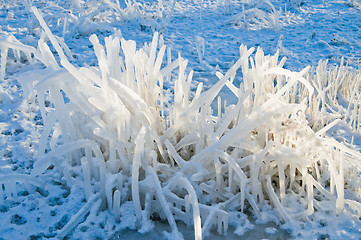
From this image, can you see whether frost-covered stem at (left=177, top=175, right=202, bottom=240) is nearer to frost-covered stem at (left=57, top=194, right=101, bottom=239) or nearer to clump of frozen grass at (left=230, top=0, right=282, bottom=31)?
frost-covered stem at (left=57, top=194, right=101, bottom=239)

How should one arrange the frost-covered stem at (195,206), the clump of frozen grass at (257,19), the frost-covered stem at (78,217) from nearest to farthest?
1. the frost-covered stem at (195,206)
2. the frost-covered stem at (78,217)
3. the clump of frozen grass at (257,19)

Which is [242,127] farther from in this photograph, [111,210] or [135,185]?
[111,210]

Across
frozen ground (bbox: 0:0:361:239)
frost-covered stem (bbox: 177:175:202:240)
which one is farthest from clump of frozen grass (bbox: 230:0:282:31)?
frost-covered stem (bbox: 177:175:202:240)

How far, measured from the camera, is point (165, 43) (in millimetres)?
4566

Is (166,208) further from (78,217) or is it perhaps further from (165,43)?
(165,43)

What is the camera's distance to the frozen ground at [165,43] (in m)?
1.66

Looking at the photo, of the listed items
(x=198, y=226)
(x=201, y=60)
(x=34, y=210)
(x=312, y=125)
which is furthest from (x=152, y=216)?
(x=201, y=60)

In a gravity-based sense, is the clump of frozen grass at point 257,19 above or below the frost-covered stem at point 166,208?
above

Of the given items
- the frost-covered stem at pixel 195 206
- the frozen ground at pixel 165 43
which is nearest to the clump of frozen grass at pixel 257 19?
the frozen ground at pixel 165 43

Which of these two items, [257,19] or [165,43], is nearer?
[165,43]

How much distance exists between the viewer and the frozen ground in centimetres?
166

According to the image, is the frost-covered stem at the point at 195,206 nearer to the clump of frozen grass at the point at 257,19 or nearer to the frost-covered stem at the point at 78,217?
the frost-covered stem at the point at 78,217

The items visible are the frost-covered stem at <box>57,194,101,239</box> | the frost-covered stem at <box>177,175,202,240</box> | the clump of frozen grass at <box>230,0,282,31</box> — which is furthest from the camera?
the clump of frozen grass at <box>230,0,282,31</box>

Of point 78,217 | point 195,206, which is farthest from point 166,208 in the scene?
point 78,217
